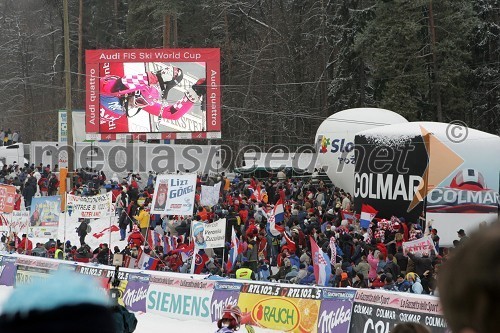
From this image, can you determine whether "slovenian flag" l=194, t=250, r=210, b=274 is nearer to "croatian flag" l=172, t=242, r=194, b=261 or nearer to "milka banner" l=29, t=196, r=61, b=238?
"croatian flag" l=172, t=242, r=194, b=261

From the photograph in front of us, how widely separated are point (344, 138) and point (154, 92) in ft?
28.4

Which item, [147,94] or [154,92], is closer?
[147,94]

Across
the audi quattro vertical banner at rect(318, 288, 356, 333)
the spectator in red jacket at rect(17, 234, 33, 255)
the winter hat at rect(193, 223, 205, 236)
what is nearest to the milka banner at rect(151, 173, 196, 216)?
the winter hat at rect(193, 223, 205, 236)

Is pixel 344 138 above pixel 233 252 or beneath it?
above

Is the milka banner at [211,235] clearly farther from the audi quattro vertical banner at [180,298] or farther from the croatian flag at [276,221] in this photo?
the croatian flag at [276,221]

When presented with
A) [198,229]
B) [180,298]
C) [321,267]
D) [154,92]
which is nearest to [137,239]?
[198,229]

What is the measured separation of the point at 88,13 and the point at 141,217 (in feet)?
120

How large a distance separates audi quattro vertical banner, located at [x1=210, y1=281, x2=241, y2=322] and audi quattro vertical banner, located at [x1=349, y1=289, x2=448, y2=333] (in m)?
2.47

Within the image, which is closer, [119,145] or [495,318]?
[495,318]

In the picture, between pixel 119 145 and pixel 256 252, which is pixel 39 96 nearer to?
pixel 119 145

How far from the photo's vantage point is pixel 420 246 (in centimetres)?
1466

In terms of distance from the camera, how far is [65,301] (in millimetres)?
1349

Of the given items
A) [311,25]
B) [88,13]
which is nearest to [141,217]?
[311,25]

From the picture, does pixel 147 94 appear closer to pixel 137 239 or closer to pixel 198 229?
pixel 137 239
